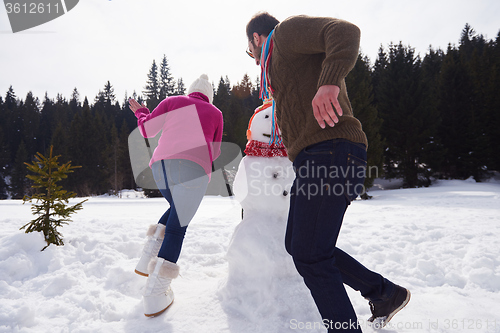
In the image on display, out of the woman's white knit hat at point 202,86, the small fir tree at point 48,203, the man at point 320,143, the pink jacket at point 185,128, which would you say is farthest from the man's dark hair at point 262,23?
the small fir tree at point 48,203

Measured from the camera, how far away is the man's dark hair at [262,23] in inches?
61.3

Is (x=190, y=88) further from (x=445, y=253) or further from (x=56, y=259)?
(x=445, y=253)

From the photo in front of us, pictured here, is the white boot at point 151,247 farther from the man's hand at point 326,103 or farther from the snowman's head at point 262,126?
the man's hand at point 326,103

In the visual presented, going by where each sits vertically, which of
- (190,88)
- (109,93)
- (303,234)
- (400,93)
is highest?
(109,93)

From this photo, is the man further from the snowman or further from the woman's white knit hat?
the woman's white knit hat

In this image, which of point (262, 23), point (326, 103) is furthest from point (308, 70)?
point (262, 23)

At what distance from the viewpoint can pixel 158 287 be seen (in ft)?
6.43

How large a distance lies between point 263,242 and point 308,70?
141 cm

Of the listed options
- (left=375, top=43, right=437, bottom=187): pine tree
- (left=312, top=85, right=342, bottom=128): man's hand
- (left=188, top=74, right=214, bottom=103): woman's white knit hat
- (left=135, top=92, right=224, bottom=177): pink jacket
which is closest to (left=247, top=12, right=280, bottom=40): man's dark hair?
(left=312, top=85, right=342, bottom=128): man's hand

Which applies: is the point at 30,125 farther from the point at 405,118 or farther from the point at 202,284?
the point at 202,284

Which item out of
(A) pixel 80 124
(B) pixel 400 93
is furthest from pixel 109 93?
(B) pixel 400 93

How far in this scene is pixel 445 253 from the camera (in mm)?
3068

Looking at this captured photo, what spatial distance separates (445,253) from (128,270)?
345 centimetres

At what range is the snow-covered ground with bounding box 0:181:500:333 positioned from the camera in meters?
1.76
